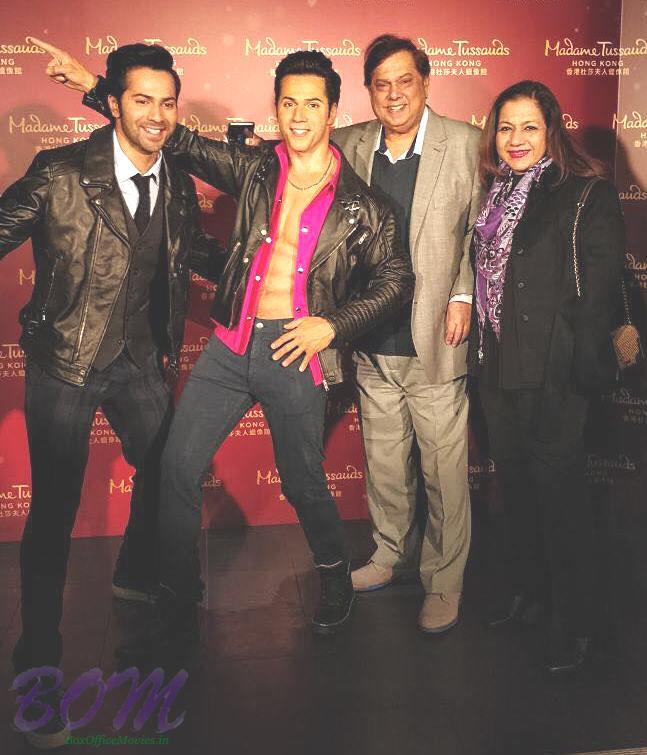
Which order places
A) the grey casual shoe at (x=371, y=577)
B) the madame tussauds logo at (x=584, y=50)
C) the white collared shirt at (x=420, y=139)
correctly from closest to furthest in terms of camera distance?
the white collared shirt at (x=420, y=139) < the grey casual shoe at (x=371, y=577) < the madame tussauds logo at (x=584, y=50)

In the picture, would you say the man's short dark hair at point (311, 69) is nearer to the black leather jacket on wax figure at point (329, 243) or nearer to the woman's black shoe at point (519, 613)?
the black leather jacket on wax figure at point (329, 243)

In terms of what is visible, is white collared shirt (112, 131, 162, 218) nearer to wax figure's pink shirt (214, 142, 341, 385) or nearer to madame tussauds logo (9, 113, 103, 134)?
wax figure's pink shirt (214, 142, 341, 385)

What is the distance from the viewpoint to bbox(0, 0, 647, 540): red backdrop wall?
13.7 ft

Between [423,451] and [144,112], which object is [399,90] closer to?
[144,112]

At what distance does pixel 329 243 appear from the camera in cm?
317

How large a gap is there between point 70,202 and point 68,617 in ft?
5.53

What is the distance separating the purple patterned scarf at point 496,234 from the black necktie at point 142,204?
118 cm

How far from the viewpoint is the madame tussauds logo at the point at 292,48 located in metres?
4.29

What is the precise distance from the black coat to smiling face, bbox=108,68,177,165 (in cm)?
126

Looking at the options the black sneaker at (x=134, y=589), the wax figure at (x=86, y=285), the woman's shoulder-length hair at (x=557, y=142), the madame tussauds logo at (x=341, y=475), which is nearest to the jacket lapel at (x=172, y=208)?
the wax figure at (x=86, y=285)

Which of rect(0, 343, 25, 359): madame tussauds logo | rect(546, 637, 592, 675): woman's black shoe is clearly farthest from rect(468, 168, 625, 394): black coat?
rect(0, 343, 25, 359): madame tussauds logo

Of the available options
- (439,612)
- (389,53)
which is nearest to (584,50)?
(389,53)

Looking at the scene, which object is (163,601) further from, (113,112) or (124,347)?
(113,112)

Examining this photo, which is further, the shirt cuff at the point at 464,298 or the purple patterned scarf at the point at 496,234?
the shirt cuff at the point at 464,298
